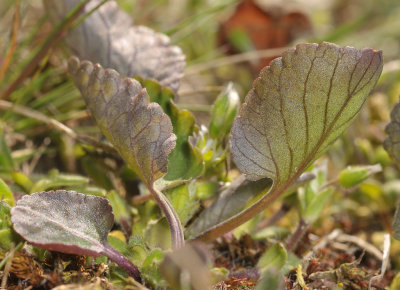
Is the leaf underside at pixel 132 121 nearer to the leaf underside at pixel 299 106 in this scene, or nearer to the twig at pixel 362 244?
the leaf underside at pixel 299 106

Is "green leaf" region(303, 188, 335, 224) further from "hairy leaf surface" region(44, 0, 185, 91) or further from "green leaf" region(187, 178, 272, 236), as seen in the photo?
"hairy leaf surface" region(44, 0, 185, 91)

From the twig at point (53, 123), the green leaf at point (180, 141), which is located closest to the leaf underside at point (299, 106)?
the green leaf at point (180, 141)

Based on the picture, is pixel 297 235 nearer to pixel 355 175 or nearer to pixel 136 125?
pixel 355 175

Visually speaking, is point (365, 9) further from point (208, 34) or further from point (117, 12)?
A: point (117, 12)

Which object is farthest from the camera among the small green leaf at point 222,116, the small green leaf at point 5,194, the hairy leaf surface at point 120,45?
the hairy leaf surface at point 120,45

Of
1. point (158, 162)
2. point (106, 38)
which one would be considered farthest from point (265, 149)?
point (106, 38)

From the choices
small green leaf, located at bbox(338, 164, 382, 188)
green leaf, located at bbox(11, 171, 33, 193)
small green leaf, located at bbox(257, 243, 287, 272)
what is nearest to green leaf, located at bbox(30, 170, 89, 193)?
green leaf, located at bbox(11, 171, 33, 193)
